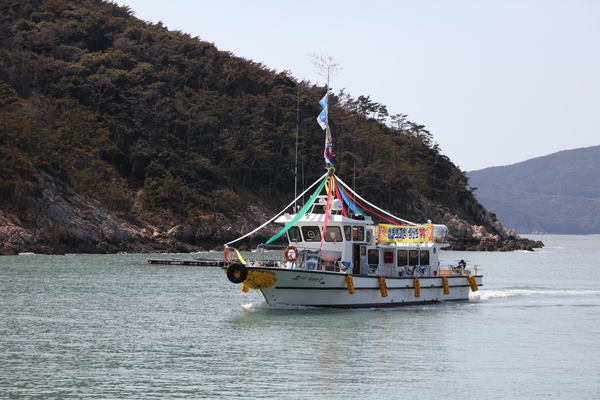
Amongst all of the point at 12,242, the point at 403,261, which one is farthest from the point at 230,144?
the point at 403,261

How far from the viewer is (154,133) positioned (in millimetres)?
96438

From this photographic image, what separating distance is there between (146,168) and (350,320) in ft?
204

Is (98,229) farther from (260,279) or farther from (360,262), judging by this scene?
(260,279)

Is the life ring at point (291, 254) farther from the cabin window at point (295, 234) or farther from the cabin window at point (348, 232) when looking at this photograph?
the cabin window at point (348, 232)

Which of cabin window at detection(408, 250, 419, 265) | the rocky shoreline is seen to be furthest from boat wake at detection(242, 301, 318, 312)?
the rocky shoreline

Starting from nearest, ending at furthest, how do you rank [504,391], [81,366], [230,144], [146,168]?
[504,391] < [81,366] < [146,168] < [230,144]

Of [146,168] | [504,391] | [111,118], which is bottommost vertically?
[504,391]

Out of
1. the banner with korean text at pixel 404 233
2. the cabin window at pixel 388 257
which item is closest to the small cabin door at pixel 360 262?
the banner with korean text at pixel 404 233

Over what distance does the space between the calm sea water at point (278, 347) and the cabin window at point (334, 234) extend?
10.2 feet

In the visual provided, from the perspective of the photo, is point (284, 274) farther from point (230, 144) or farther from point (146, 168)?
point (230, 144)

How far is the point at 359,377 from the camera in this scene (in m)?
22.6

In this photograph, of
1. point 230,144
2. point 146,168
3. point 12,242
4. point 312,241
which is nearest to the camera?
point 312,241

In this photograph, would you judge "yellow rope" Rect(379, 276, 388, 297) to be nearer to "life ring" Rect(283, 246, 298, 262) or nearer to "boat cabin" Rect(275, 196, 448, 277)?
"boat cabin" Rect(275, 196, 448, 277)

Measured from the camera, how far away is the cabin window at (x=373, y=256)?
36.3 m
